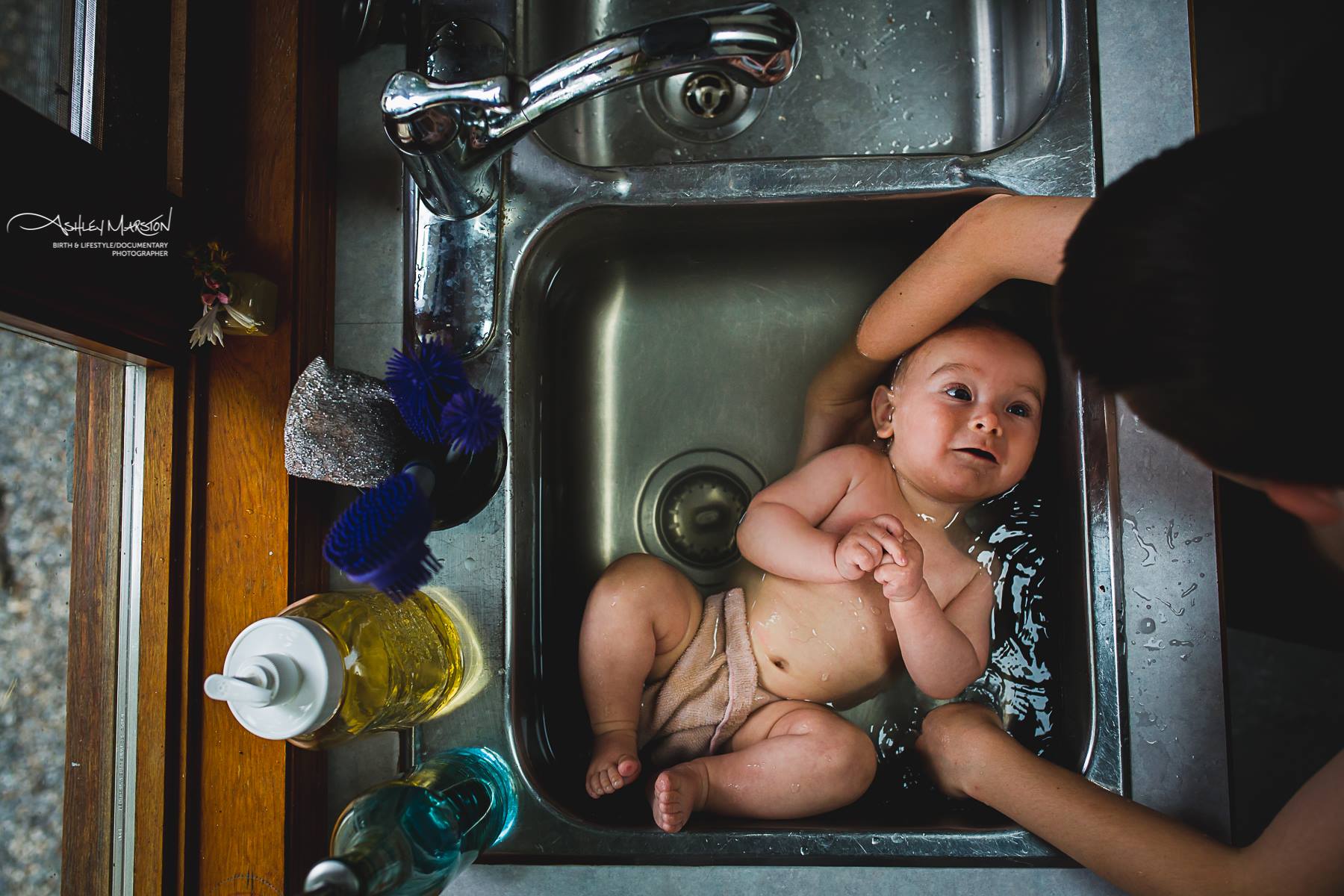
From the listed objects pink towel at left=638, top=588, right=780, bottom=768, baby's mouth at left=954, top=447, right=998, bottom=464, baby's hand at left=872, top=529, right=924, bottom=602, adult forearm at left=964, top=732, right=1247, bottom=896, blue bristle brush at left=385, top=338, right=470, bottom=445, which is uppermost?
blue bristle brush at left=385, top=338, right=470, bottom=445

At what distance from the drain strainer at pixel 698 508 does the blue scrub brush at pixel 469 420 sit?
0.44m

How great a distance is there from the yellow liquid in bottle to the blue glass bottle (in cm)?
6

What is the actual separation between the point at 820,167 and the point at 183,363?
698 millimetres

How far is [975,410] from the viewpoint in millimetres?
966

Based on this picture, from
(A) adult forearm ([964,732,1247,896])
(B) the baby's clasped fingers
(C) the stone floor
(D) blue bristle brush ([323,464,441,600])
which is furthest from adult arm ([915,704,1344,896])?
(C) the stone floor

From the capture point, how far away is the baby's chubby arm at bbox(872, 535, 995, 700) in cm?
92

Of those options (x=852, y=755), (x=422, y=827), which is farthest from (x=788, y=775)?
(x=422, y=827)

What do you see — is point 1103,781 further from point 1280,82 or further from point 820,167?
point 1280,82

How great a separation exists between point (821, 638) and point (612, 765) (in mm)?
306

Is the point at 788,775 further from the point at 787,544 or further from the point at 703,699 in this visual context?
the point at 787,544

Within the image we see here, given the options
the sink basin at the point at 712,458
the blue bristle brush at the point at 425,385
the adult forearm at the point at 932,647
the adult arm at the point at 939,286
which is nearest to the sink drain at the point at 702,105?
the sink basin at the point at 712,458

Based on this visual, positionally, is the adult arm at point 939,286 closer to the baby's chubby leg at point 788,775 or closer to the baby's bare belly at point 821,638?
the baby's bare belly at point 821,638

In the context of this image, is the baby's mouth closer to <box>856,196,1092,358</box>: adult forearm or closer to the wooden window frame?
<box>856,196,1092,358</box>: adult forearm

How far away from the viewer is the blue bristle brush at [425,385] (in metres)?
0.68
